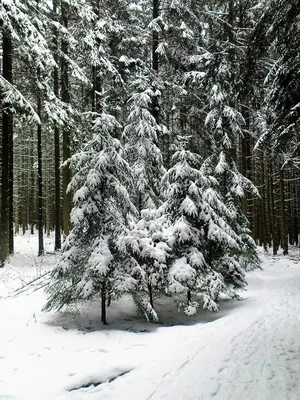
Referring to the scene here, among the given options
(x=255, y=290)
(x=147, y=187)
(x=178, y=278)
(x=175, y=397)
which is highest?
(x=147, y=187)

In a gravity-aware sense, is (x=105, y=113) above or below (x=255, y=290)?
above

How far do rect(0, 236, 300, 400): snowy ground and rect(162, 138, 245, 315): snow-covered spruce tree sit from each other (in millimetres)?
976

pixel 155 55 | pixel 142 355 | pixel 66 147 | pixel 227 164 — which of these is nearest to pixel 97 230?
pixel 142 355

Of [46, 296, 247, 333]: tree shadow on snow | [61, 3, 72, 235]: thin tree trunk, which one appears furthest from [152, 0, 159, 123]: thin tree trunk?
[46, 296, 247, 333]: tree shadow on snow

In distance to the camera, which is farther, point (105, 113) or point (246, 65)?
point (105, 113)

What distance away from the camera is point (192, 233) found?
1005cm

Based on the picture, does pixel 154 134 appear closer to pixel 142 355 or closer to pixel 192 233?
pixel 192 233

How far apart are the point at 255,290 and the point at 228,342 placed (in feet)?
23.3

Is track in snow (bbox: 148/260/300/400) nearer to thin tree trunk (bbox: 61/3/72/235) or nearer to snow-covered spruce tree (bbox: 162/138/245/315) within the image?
snow-covered spruce tree (bbox: 162/138/245/315)

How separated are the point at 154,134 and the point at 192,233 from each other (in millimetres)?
5698

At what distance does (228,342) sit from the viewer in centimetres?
638

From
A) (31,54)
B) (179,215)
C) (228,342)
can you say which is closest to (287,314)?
(228,342)

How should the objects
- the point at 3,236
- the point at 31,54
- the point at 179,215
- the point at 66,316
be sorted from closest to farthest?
the point at 66,316
the point at 179,215
the point at 31,54
the point at 3,236

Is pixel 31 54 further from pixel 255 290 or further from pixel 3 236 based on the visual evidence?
pixel 255 290
